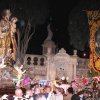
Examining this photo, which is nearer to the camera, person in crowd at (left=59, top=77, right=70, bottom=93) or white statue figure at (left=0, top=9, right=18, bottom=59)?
person in crowd at (left=59, top=77, right=70, bottom=93)

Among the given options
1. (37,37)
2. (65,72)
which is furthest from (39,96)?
(37,37)

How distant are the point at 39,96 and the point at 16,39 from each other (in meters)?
10.2

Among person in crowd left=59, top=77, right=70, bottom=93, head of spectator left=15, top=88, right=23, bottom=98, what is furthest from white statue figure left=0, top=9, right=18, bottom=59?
head of spectator left=15, top=88, right=23, bottom=98

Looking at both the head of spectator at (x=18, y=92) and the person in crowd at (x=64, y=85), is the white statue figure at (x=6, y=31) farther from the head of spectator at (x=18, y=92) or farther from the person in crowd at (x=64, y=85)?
the head of spectator at (x=18, y=92)

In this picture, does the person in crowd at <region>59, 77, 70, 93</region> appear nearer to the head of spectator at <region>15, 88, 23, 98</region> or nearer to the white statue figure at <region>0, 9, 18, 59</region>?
the white statue figure at <region>0, 9, 18, 59</region>

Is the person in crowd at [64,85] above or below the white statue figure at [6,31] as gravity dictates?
below

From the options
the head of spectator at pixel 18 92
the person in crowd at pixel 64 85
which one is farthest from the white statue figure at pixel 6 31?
the head of spectator at pixel 18 92

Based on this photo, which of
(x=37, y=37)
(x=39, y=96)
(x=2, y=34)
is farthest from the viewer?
(x=37, y=37)

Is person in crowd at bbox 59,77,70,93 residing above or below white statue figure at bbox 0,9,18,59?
below

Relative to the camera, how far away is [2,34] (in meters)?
14.9

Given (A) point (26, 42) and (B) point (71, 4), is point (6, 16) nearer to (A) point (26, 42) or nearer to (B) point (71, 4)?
(A) point (26, 42)

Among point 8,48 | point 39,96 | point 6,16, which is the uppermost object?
point 6,16

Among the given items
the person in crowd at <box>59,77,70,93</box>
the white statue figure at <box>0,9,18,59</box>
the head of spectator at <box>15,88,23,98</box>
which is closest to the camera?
the head of spectator at <box>15,88,23,98</box>

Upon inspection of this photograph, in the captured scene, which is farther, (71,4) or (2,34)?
(71,4)
